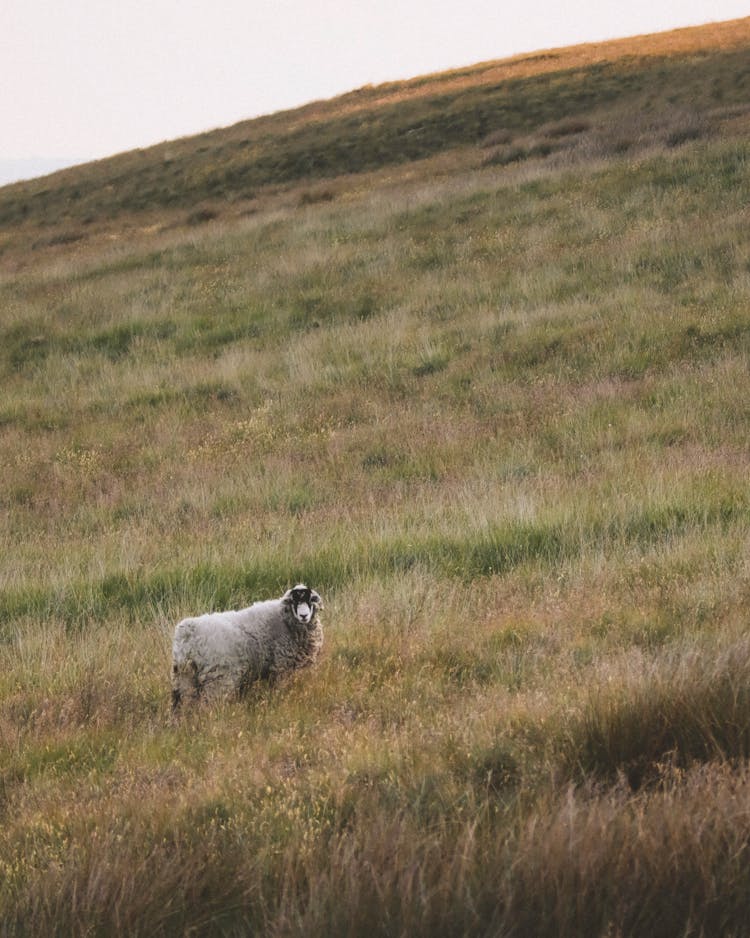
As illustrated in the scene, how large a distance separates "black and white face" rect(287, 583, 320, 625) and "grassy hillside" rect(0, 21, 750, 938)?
0.93ft

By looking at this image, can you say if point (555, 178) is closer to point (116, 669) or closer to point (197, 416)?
point (197, 416)

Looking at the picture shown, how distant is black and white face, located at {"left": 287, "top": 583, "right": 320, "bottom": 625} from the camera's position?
14.5 ft

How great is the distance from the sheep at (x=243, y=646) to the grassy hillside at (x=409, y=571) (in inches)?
Answer: 7.3

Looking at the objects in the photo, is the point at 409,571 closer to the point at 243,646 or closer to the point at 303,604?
the point at 303,604

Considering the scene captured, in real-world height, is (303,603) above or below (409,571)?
above

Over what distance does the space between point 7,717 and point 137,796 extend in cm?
147

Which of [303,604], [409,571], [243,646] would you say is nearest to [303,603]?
[303,604]

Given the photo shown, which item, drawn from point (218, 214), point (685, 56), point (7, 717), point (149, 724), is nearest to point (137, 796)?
point (149, 724)

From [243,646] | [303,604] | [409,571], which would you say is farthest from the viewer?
[409,571]

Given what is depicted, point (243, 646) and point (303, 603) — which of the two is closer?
point (243, 646)

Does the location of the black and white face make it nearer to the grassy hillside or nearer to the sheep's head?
the sheep's head

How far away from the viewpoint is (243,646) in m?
4.35

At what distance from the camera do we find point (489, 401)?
36.4ft

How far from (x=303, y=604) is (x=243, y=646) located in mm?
375
